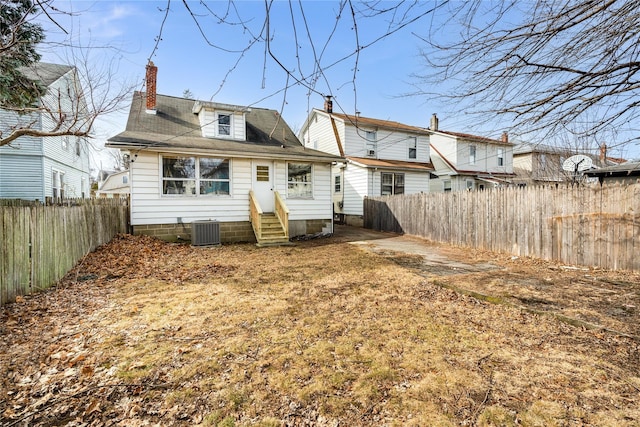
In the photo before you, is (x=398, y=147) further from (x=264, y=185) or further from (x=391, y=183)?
(x=264, y=185)

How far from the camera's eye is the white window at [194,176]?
10406 mm

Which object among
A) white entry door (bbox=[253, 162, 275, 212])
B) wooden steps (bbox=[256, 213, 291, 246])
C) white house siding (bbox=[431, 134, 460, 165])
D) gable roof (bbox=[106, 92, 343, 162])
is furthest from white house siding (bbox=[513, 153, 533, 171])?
wooden steps (bbox=[256, 213, 291, 246])

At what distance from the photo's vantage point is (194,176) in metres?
10.8

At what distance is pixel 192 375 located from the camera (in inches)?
107

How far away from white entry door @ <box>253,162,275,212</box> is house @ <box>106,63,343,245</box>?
39 millimetres

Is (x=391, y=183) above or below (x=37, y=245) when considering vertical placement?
above

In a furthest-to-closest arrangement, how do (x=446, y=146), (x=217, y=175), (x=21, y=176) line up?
(x=446, y=146), (x=21, y=176), (x=217, y=175)

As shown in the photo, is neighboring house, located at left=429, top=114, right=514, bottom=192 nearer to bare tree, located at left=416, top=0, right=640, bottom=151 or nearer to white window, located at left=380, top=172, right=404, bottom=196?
white window, located at left=380, top=172, right=404, bottom=196

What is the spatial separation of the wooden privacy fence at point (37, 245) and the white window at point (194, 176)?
360cm

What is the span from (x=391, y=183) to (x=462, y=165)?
7601mm

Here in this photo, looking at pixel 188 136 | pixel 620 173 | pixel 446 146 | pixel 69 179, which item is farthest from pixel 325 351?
pixel 446 146

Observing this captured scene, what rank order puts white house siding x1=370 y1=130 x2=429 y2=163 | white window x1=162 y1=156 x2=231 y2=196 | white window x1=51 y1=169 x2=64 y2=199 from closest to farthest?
white window x1=162 y1=156 x2=231 y2=196, white window x1=51 y1=169 x2=64 y2=199, white house siding x1=370 y1=130 x2=429 y2=163

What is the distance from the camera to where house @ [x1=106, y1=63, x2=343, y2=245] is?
10.1 m

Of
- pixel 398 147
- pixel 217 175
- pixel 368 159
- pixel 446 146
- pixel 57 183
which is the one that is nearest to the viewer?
pixel 217 175
